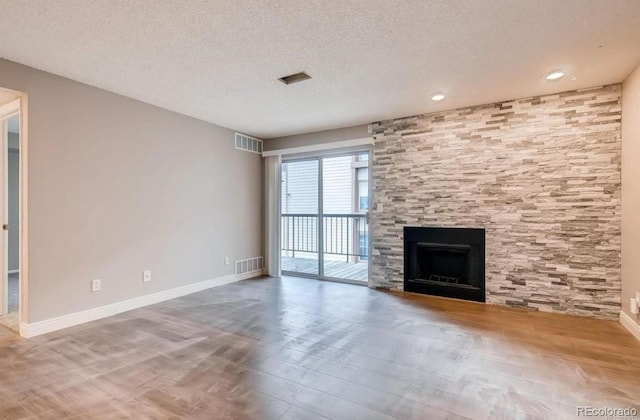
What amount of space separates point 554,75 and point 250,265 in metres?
4.71

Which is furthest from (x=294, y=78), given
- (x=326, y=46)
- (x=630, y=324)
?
(x=630, y=324)

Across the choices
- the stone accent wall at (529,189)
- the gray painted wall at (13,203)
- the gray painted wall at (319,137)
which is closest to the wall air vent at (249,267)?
the gray painted wall at (319,137)

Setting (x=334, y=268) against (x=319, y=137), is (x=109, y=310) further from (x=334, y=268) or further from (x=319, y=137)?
(x=319, y=137)

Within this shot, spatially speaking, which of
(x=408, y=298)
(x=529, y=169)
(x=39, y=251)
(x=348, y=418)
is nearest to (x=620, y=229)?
(x=529, y=169)

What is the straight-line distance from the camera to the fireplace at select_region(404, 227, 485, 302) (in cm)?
381

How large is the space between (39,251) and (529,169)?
16.7ft

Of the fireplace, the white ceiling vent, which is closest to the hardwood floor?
the fireplace

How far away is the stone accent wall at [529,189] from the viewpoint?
10.4 feet

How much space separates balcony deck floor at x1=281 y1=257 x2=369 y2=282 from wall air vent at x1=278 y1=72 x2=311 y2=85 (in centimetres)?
313

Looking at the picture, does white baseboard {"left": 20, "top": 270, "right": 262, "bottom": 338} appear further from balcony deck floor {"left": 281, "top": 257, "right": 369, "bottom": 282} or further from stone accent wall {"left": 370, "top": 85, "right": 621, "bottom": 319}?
stone accent wall {"left": 370, "top": 85, "right": 621, "bottom": 319}

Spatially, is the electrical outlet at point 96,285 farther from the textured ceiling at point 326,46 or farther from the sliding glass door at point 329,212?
the sliding glass door at point 329,212

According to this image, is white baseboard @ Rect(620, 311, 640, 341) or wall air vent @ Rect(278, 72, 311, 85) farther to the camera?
wall air vent @ Rect(278, 72, 311, 85)

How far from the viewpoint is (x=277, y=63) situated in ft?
8.73

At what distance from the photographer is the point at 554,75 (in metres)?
2.88
